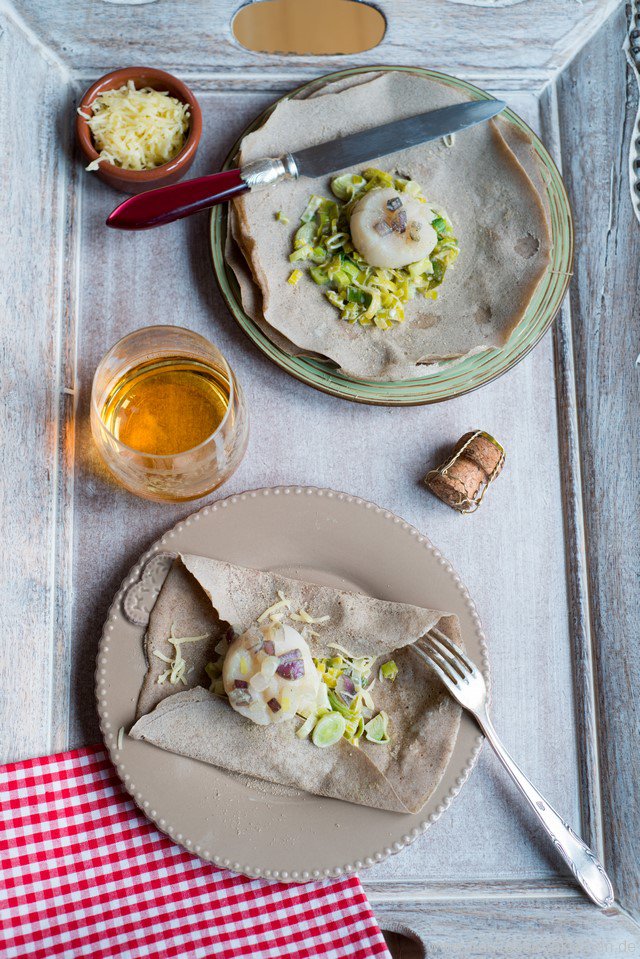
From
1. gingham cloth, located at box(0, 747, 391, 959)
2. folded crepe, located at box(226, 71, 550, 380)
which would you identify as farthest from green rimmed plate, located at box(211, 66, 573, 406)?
gingham cloth, located at box(0, 747, 391, 959)

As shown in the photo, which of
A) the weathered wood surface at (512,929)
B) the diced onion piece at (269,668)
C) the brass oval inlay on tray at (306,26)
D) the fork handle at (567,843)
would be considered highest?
the brass oval inlay on tray at (306,26)

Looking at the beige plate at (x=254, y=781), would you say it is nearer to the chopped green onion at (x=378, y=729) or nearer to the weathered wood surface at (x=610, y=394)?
the chopped green onion at (x=378, y=729)

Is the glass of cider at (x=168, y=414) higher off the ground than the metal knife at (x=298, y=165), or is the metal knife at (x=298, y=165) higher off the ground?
the metal knife at (x=298, y=165)

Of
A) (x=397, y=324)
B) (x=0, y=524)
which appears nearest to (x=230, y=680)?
(x=0, y=524)

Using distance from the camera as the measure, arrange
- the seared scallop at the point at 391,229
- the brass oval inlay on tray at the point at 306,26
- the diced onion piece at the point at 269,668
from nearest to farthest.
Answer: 1. the diced onion piece at the point at 269,668
2. the seared scallop at the point at 391,229
3. the brass oval inlay on tray at the point at 306,26

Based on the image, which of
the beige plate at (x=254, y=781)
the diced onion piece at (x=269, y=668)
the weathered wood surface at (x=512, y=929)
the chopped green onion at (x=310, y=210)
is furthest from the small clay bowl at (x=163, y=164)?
the weathered wood surface at (x=512, y=929)

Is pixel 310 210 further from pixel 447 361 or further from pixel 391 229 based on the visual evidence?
pixel 447 361

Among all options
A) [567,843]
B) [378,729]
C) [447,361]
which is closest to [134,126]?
[447,361]
